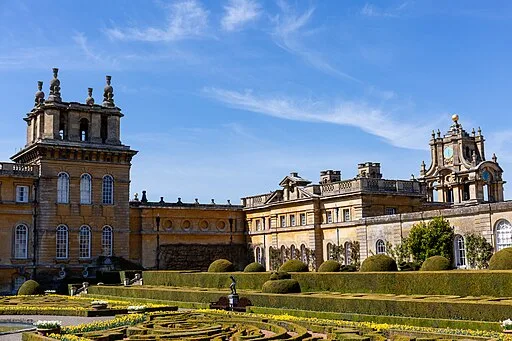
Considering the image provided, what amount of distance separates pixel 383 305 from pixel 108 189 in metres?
27.6

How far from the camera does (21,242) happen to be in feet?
132

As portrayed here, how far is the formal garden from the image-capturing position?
623 inches

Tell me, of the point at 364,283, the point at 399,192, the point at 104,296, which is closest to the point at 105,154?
the point at 104,296

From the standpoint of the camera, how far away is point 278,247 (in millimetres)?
47938

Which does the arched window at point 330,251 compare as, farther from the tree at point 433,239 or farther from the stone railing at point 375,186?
the tree at point 433,239

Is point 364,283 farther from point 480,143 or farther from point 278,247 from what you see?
point 480,143

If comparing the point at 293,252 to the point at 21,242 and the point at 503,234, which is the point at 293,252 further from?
the point at 21,242

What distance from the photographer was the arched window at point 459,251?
33.5 metres

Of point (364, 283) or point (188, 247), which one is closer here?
point (364, 283)

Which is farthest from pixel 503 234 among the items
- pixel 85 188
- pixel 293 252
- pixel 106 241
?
pixel 85 188

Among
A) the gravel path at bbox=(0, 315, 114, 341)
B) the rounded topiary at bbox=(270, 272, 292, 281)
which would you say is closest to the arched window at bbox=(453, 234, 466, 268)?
the rounded topiary at bbox=(270, 272, 292, 281)

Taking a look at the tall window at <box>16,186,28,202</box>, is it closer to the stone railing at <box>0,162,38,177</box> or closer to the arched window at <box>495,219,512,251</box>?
the stone railing at <box>0,162,38,177</box>

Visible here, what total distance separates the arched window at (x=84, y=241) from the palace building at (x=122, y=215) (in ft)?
0.21

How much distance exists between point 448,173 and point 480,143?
486 cm
